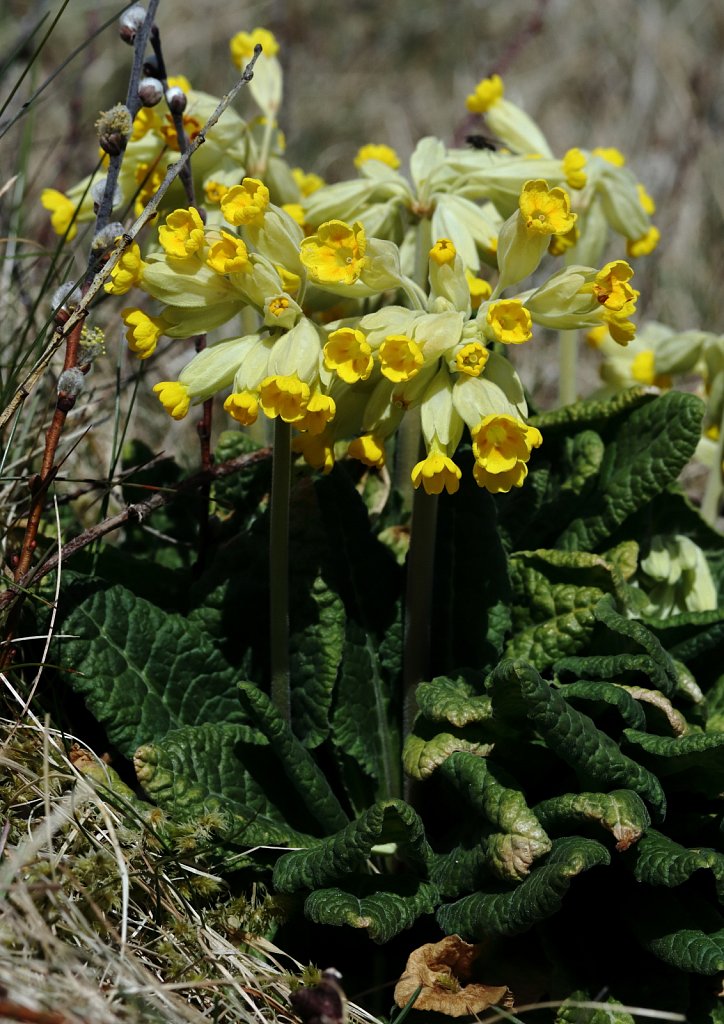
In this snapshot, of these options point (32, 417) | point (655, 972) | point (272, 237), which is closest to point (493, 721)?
point (655, 972)

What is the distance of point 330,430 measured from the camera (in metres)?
2.21

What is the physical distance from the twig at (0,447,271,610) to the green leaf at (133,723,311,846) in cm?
39

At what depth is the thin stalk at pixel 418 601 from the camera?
7.38 feet

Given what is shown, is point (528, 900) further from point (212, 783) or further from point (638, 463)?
point (638, 463)

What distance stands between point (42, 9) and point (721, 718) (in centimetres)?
451

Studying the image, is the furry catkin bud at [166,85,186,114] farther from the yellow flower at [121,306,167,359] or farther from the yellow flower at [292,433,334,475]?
the yellow flower at [292,433,334,475]

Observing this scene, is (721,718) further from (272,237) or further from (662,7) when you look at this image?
(662,7)

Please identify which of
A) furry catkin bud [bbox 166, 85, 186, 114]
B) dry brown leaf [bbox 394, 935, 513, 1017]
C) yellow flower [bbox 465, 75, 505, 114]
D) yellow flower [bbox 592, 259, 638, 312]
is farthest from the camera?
A: yellow flower [bbox 465, 75, 505, 114]

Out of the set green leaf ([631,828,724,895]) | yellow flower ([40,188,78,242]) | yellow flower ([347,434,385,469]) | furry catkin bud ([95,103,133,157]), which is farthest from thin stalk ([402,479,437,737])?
yellow flower ([40,188,78,242])

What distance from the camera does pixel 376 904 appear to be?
209cm

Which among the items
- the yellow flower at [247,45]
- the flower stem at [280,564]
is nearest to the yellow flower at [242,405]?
the flower stem at [280,564]

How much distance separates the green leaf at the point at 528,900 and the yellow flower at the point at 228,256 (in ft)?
3.74

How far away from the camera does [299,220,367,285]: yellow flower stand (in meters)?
1.96

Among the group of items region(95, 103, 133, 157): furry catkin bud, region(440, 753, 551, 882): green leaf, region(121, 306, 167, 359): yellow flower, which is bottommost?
region(440, 753, 551, 882): green leaf
